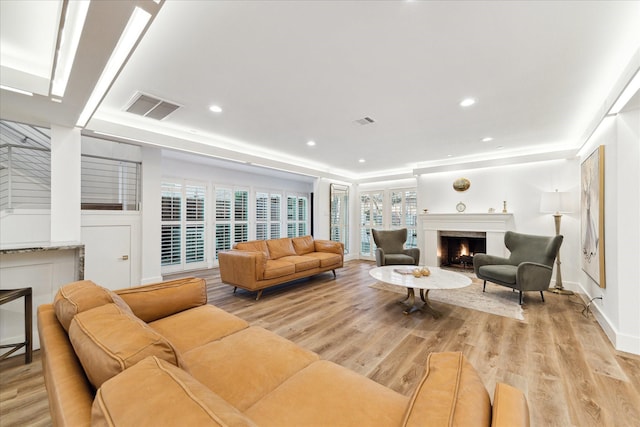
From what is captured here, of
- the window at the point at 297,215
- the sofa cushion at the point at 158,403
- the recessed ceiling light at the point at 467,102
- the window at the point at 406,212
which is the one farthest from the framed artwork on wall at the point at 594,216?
the window at the point at 297,215

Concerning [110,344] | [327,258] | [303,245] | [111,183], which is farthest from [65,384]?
[303,245]

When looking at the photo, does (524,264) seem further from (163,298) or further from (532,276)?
(163,298)

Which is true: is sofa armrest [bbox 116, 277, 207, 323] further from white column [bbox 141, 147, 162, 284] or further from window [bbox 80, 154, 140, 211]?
window [bbox 80, 154, 140, 211]

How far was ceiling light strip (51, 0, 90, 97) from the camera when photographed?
1.36 meters

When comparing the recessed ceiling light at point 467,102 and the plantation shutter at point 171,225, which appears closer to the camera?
the recessed ceiling light at point 467,102

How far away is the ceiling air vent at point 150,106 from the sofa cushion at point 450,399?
3.38 meters

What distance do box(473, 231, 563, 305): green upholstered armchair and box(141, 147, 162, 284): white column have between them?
5170 millimetres

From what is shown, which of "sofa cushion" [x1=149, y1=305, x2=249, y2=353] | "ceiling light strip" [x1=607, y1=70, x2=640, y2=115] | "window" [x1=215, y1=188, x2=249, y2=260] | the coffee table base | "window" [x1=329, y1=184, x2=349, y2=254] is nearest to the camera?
"sofa cushion" [x1=149, y1=305, x2=249, y2=353]

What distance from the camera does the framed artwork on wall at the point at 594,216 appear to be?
2752 millimetres

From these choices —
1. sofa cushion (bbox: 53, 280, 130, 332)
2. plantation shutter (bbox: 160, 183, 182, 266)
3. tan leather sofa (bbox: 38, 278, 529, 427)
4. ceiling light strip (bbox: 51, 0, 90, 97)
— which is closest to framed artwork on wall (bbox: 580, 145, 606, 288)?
tan leather sofa (bbox: 38, 278, 529, 427)

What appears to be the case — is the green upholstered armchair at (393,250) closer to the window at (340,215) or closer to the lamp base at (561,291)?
the window at (340,215)

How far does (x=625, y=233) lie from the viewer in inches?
92.5

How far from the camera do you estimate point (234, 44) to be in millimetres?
1942

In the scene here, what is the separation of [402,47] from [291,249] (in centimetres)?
391
